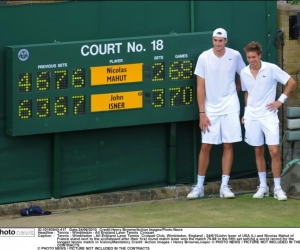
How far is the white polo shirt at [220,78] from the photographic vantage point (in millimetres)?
13008

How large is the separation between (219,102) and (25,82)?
2.31 m

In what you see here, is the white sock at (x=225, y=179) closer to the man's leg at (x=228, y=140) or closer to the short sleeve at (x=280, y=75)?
the man's leg at (x=228, y=140)

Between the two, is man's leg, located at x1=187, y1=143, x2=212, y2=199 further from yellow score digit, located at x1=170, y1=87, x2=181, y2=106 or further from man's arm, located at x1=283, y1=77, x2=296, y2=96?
man's arm, located at x1=283, y1=77, x2=296, y2=96

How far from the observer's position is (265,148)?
14219 mm

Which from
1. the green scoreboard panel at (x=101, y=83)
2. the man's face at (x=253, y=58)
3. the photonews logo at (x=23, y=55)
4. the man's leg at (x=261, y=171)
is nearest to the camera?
the photonews logo at (x=23, y=55)

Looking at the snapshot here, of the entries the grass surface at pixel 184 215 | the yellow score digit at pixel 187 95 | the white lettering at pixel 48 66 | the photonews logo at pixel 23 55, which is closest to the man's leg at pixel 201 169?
the grass surface at pixel 184 215

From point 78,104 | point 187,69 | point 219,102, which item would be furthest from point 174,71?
point 78,104

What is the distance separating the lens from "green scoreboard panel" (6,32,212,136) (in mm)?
12484

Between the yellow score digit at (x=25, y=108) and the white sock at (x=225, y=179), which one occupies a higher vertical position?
the yellow score digit at (x=25, y=108)

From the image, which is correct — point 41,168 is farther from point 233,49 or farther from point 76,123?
point 233,49

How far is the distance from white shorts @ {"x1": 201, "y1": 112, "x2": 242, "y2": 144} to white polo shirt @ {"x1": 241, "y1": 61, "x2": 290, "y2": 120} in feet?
1.13

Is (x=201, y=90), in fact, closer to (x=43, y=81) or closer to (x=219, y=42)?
(x=219, y=42)

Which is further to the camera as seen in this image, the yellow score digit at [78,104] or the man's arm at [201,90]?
the man's arm at [201,90]

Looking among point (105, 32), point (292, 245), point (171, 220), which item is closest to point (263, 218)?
point (171, 220)
